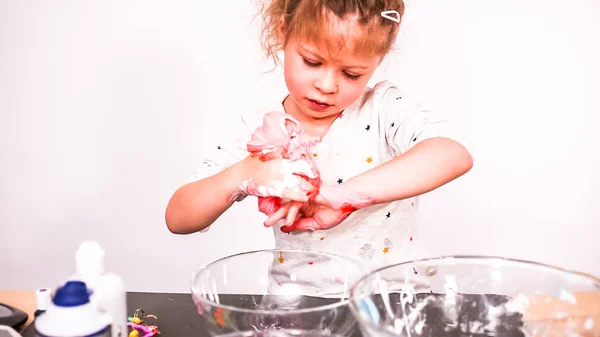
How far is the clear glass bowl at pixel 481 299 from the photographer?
2.18ft

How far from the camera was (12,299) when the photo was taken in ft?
3.16

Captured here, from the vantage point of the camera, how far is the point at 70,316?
0.55m

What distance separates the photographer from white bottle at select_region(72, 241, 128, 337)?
0.61 meters

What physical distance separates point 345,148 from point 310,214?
1.12 feet

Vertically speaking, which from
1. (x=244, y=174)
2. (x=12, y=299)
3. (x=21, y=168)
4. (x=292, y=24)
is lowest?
(x=12, y=299)

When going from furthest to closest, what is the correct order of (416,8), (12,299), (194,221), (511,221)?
1. (511,221)
2. (416,8)
3. (194,221)
4. (12,299)

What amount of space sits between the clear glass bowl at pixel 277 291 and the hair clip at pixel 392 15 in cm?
46

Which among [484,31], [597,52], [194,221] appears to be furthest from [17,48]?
[597,52]

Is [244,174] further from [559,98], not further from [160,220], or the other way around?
[559,98]

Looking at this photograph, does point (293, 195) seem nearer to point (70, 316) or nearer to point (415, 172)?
point (415, 172)

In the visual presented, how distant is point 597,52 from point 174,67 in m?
1.21

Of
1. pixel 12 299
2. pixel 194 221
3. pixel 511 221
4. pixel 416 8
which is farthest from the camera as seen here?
pixel 511 221

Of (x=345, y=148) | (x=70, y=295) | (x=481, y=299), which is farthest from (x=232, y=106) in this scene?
(x=70, y=295)

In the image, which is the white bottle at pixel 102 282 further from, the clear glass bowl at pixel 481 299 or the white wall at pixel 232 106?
the white wall at pixel 232 106
